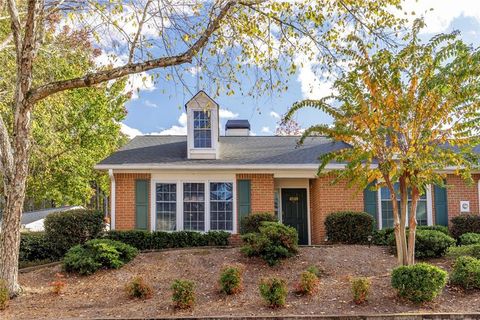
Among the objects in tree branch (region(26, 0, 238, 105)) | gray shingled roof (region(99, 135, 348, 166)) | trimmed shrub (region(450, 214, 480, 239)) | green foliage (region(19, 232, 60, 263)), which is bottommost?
green foliage (region(19, 232, 60, 263))

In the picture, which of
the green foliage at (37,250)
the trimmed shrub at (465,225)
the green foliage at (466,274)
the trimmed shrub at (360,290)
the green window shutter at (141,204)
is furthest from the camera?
the green window shutter at (141,204)

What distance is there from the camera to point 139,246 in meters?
13.5

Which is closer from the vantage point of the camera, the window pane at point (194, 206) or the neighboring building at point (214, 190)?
the neighboring building at point (214, 190)

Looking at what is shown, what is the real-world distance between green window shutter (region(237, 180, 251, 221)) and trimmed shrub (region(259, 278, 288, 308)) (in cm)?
652

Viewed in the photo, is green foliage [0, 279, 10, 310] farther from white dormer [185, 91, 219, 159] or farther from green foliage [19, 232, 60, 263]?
white dormer [185, 91, 219, 159]

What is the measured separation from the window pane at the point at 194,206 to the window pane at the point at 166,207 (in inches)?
12.4

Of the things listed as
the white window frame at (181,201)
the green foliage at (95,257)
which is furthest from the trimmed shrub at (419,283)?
the white window frame at (181,201)

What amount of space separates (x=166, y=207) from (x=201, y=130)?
2766 mm

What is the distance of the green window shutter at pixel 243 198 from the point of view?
14.6 meters

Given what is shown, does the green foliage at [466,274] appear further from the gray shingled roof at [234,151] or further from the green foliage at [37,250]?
the green foliage at [37,250]

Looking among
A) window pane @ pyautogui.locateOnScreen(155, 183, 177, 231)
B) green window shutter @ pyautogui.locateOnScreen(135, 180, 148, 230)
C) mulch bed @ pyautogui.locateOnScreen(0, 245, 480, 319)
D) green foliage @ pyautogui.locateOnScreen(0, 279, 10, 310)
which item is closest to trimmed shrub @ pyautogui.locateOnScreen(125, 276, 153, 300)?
mulch bed @ pyautogui.locateOnScreen(0, 245, 480, 319)

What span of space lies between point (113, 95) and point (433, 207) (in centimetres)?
1682

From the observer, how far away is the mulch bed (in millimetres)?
7848

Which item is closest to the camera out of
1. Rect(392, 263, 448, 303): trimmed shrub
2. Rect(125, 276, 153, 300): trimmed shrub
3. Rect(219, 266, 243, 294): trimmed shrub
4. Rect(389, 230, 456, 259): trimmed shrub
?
Rect(392, 263, 448, 303): trimmed shrub
